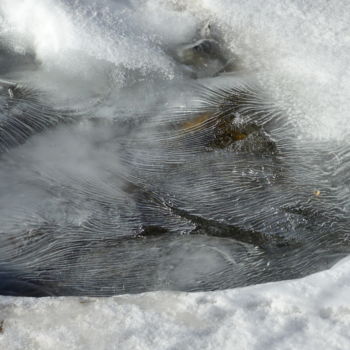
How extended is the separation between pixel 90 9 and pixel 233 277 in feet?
3.58

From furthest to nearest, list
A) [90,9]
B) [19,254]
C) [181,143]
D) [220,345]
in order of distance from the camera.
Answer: [90,9] → [181,143] → [19,254] → [220,345]

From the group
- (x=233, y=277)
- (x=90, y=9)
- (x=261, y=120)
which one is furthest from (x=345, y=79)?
(x=90, y=9)

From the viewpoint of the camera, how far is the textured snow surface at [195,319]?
1.55m

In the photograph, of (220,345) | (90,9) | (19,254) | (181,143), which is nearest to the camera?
(220,345)

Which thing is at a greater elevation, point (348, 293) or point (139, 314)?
point (348, 293)

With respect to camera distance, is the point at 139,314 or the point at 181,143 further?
the point at 181,143

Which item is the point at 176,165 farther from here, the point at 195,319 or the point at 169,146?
the point at 195,319

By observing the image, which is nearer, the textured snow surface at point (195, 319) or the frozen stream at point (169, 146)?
the textured snow surface at point (195, 319)

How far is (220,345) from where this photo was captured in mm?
1545

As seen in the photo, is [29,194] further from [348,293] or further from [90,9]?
[348,293]

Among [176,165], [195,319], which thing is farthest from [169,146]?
[195,319]

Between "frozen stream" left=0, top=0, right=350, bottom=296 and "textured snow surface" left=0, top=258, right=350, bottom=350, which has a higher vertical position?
"frozen stream" left=0, top=0, right=350, bottom=296

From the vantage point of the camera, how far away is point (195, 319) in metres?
1.60

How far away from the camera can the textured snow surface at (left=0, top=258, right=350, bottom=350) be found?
1.55 m
